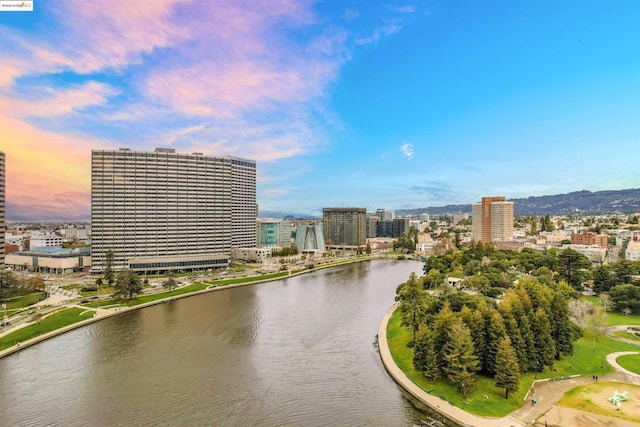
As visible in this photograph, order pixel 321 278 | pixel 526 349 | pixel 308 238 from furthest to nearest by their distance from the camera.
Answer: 1. pixel 308 238
2. pixel 321 278
3. pixel 526 349

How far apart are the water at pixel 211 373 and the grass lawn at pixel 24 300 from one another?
11.1 m

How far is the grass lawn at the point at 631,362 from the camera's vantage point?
810 inches

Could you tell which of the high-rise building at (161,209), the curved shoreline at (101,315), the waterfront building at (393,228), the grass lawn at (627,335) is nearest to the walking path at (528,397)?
the grass lawn at (627,335)

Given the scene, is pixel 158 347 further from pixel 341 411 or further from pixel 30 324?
pixel 341 411

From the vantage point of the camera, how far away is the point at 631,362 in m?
21.4

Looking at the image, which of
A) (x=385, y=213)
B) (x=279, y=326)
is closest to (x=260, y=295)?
(x=279, y=326)

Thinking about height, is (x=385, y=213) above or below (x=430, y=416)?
above

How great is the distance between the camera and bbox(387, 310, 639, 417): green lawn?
55.1 ft

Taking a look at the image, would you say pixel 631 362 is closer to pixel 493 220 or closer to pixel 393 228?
pixel 493 220

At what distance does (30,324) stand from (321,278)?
1409 inches

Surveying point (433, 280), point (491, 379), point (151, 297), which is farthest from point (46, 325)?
point (433, 280)

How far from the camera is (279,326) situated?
99.9ft

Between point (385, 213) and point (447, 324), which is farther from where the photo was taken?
point (385, 213)

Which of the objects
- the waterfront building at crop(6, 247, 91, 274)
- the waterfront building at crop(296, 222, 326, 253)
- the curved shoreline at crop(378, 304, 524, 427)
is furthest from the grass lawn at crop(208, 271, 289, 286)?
the curved shoreline at crop(378, 304, 524, 427)
